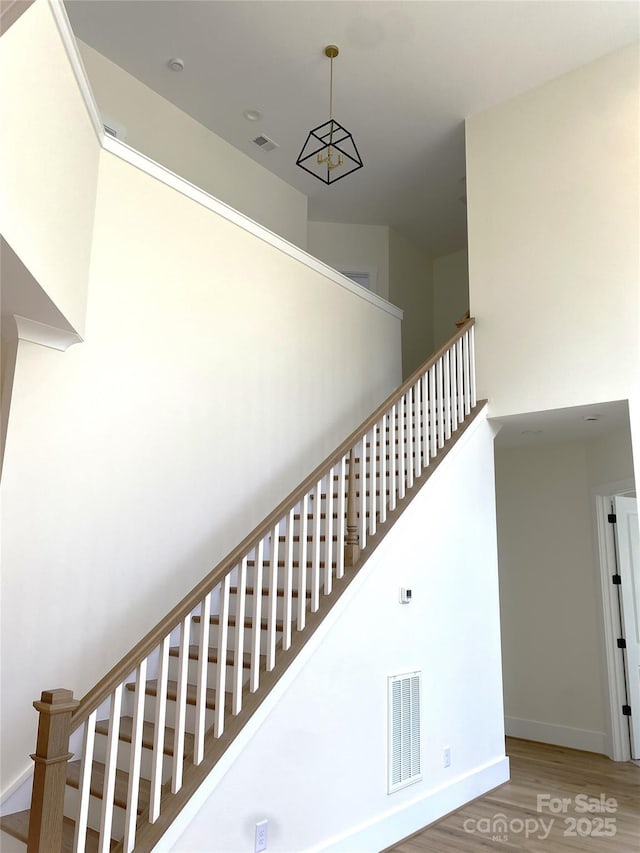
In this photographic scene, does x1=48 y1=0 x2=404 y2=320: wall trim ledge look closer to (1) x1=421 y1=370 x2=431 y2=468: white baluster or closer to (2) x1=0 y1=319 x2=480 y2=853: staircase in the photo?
(1) x1=421 y1=370 x2=431 y2=468: white baluster

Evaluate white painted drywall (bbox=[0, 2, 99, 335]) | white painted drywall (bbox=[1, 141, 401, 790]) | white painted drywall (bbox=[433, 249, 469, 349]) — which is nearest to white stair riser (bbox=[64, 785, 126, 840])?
white painted drywall (bbox=[1, 141, 401, 790])

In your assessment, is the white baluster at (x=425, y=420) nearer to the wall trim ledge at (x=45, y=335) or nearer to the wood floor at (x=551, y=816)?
the wood floor at (x=551, y=816)

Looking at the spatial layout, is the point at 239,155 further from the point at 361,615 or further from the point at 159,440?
the point at 361,615

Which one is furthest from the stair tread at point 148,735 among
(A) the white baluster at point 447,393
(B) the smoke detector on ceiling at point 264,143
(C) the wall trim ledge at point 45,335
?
(B) the smoke detector on ceiling at point 264,143

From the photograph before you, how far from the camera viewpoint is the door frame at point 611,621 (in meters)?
5.60

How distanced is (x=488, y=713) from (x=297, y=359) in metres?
3.29

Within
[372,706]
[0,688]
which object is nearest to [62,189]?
[0,688]

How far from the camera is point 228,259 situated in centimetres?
513

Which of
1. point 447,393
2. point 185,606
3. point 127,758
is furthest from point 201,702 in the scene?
point 447,393

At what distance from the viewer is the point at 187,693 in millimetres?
3623

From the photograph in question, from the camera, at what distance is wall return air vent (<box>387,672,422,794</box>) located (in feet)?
12.8

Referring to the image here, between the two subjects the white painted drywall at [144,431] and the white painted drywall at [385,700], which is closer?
the white painted drywall at [385,700]

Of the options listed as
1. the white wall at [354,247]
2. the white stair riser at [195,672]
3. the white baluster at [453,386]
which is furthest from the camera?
the white wall at [354,247]

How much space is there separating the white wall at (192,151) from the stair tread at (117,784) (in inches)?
188
